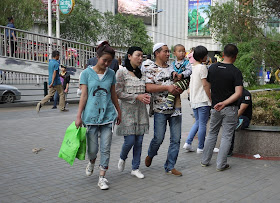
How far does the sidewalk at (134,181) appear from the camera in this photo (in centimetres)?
471

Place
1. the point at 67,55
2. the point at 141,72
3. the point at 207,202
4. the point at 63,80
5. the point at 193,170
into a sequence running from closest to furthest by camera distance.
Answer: the point at 207,202 → the point at 141,72 → the point at 193,170 → the point at 63,80 → the point at 67,55

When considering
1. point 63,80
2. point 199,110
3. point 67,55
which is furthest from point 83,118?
point 67,55

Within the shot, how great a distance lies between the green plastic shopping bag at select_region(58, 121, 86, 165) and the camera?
16.5 feet

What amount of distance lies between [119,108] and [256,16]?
782 centimetres

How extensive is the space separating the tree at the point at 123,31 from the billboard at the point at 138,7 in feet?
60.4

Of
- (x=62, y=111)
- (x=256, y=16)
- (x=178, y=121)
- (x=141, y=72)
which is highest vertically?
(x=256, y=16)

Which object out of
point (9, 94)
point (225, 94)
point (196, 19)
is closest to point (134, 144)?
point (225, 94)

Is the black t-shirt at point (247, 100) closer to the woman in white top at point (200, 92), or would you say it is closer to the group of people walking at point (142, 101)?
the woman in white top at point (200, 92)

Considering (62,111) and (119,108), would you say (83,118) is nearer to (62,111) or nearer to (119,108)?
(119,108)

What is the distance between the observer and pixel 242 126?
21.7 ft

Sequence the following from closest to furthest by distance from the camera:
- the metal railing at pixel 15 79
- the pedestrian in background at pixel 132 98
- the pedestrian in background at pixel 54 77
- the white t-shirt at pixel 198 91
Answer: the pedestrian in background at pixel 132 98 < the white t-shirt at pixel 198 91 < the pedestrian in background at pixel 54 77 < the metal railing at pixel 15 79

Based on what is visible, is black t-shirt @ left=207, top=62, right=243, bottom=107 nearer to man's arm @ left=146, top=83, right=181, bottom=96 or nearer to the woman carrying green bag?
man's arm @ left=146, top=83, right=181, bottom=96

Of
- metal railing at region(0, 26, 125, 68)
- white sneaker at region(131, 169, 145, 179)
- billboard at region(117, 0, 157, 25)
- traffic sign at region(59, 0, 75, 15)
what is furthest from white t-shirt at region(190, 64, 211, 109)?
billboard at region(117, 0, 157, 25)

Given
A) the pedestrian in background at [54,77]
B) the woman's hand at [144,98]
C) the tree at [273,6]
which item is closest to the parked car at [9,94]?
the pedestrian in background at [54,77]
